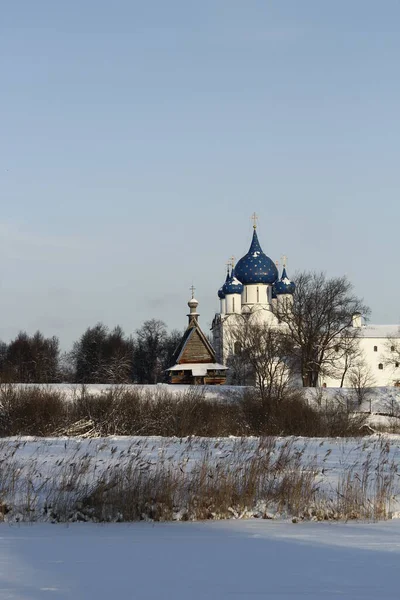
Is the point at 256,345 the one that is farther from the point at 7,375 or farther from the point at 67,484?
the point at 67,484

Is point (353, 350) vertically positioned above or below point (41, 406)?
above

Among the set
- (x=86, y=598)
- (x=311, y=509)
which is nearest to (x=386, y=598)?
(x=86, y=598)

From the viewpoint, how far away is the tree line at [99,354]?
7212 cm

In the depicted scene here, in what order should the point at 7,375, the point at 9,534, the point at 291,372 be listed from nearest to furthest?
the point at 9,534 < the point at 7,375 < the point at 291,372

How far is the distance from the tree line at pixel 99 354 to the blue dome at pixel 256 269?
9965mm

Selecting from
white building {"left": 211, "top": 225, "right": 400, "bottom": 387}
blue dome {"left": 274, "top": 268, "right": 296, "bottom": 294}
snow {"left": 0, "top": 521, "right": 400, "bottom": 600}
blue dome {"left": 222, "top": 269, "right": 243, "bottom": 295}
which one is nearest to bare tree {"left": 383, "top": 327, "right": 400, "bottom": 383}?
white building {"left": 211, "top": 225, "right": 400, "bottom": 387}

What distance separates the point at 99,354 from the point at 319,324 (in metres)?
31.5

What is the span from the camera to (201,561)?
6.54 meters

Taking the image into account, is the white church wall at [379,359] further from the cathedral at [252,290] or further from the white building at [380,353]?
the cathedral at [252,290]

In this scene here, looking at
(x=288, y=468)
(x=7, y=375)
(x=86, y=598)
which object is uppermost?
(x=7, y=375)

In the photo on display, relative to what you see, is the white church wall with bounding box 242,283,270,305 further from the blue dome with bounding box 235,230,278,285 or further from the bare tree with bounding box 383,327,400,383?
the bare tree with bounding box 383,327,400,383

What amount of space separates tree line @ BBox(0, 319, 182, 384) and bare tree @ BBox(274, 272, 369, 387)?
883 inches

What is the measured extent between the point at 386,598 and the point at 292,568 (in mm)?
1093

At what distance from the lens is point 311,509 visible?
904 cm
